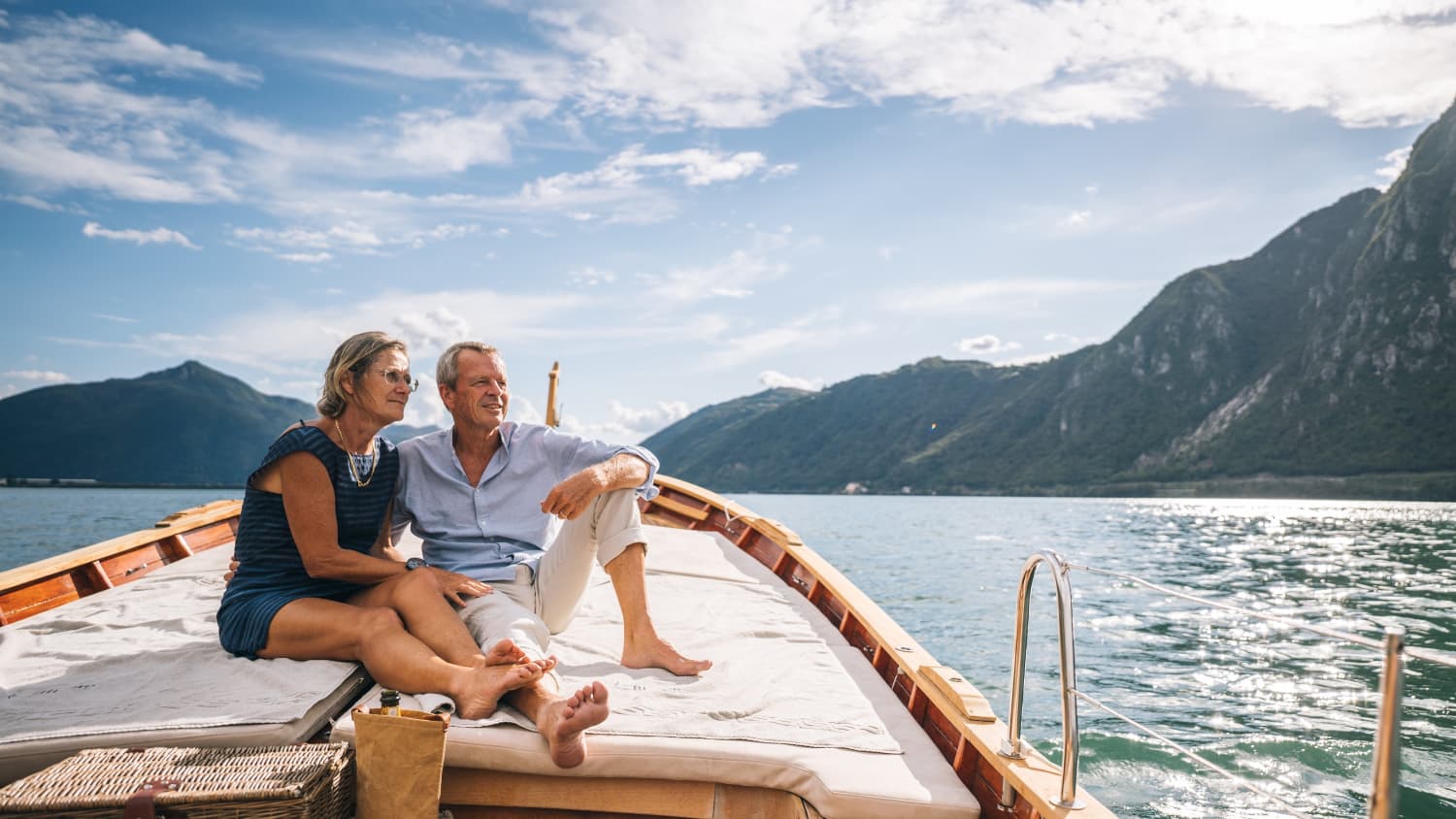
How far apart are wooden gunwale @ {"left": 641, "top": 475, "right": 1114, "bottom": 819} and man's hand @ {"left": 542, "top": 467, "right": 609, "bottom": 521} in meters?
1.21

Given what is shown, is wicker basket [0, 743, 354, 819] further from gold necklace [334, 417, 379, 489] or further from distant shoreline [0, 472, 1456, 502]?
distant shoreline [0, 472, 1456, 502]

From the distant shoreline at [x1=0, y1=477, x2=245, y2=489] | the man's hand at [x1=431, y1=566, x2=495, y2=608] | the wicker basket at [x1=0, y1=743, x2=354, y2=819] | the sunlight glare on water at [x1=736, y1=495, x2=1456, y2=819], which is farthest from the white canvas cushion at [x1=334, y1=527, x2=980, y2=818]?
the distant shoreline at [x1=0, y1=477, x2=245, y2=489]

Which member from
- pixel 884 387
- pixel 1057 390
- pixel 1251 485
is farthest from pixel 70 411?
pixel 1251 485

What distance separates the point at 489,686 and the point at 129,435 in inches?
6549

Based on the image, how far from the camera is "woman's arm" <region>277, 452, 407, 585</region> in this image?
2.58 metres

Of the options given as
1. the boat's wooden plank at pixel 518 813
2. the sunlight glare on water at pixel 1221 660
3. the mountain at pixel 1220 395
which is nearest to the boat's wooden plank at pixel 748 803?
the boat's wooden plank at pixel 518 813

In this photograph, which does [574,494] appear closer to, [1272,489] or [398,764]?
[398,764]

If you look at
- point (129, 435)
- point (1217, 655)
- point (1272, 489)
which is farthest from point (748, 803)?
point (129, 435)

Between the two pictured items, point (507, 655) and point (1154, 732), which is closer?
point (1154, 732)

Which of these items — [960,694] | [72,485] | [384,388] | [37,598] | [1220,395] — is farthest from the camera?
[72,485]

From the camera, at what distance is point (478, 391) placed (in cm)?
302

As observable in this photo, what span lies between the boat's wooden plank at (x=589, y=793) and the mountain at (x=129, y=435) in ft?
429

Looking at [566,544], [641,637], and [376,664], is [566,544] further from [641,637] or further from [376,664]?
[376,664]

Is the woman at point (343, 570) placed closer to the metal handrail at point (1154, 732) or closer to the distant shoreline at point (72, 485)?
the metal handrail at point (1154, 732)
